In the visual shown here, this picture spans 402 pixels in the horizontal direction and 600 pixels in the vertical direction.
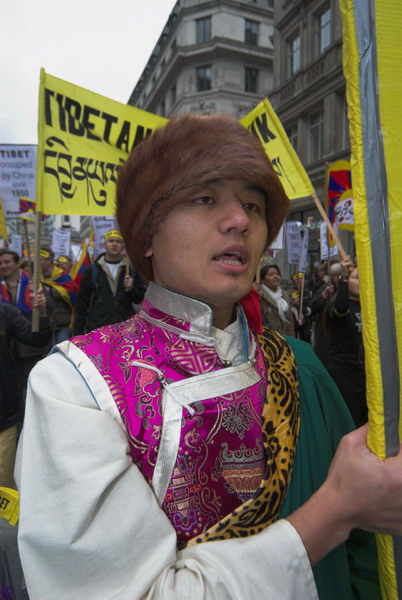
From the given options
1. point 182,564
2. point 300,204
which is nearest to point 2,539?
point 182,564

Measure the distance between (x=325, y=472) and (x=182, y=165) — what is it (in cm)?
89

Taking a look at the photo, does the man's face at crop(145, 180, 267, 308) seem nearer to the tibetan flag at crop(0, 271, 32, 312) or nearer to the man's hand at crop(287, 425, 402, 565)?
the man's hand at crop(287, 425, 402, 565)

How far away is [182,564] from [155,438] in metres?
0.24

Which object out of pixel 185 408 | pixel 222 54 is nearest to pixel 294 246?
pixel 185 408

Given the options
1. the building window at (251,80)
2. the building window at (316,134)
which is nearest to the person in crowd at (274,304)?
the building window at (316,134)

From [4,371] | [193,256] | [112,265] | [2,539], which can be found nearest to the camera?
[193,256]

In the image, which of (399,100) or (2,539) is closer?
(399,100)

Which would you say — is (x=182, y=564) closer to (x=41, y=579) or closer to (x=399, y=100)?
(x=41, y=579)

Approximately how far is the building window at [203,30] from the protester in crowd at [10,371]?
38117 mm

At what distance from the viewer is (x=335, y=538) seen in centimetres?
76

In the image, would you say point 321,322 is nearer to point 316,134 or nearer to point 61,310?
point 61,310

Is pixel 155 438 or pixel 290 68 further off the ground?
pixel 290 68

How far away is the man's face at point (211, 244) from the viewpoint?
1006 millimetres

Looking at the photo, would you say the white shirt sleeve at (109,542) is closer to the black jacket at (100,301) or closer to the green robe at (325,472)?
the green robe at (325,472)
